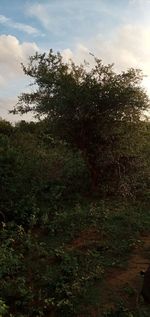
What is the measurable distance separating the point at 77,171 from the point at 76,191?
103 cm

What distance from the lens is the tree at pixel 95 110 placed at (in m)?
15.2

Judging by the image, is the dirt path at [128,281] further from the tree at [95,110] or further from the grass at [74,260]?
the tree at [95,110]

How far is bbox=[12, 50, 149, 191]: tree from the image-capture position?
15227 mm

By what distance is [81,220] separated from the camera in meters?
12.9

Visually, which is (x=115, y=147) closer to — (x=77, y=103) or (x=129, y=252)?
(x=77, y=103)

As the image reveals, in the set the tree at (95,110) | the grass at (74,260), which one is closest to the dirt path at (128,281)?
the grass at (74,260)

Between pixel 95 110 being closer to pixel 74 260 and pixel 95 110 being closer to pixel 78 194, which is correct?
pixel 78 194

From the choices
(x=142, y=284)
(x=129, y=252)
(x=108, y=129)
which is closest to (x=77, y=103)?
(x=108, y=129)

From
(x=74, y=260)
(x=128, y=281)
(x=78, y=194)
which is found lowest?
(x=128, y=281)

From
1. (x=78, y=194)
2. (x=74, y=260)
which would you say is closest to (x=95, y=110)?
(x=78, y=194)

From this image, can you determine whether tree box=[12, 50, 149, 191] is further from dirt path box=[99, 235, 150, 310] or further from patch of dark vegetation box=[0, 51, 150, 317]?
dirt path box=[99, 235, 150, 310]

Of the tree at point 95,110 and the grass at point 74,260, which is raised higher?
the tree at point 95,110

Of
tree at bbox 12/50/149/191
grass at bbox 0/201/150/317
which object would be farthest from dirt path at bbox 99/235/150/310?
tree at bbox 12/50/149/191

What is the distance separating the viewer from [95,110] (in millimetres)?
15430
